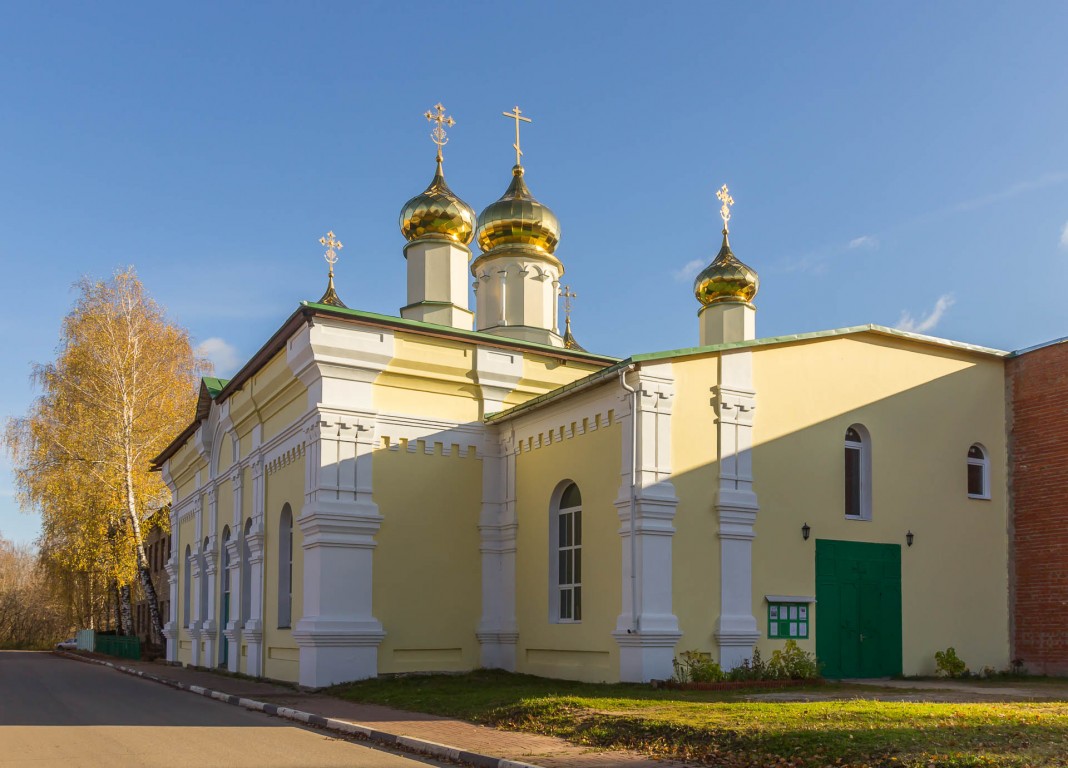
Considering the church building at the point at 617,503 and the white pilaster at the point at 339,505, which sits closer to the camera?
the church building at the point at 617,503

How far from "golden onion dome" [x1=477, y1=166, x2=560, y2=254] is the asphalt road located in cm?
1202

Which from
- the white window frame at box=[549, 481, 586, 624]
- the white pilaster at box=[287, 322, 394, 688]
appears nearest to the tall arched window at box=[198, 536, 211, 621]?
the white pilaster at box=[287, 322, 394, 688]

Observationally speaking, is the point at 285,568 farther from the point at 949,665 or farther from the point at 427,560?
the point at 949,665

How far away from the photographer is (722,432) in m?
15.2

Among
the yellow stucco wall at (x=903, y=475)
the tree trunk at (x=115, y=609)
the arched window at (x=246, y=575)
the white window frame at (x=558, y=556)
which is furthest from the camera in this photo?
the tree trunk at (x=115, y=609)

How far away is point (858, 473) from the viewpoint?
16.4 metres

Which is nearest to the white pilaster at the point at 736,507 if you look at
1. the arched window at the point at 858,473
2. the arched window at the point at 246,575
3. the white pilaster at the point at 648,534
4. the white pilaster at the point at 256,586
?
the white pilaster at the point at 648,534

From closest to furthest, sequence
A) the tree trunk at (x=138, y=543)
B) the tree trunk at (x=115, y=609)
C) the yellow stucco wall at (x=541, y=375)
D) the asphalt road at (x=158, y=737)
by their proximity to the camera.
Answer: the asphalt road at (x=158, y=737) < the yellow stucco wall at (x=541, y=375) < the tree trunk at (x=138, y=543) < the tree trunk at (x=115, y=609)

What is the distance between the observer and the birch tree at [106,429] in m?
33.6

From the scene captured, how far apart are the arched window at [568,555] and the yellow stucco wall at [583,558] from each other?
0.16 metres

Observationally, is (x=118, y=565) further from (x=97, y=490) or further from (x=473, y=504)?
(x=473, y=504)

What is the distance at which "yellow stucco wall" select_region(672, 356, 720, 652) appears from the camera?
1457 cm

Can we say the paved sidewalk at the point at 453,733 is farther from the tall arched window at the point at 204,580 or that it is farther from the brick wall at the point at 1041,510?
the brick wall at the point at 1041,510

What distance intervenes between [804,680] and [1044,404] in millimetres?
6451
